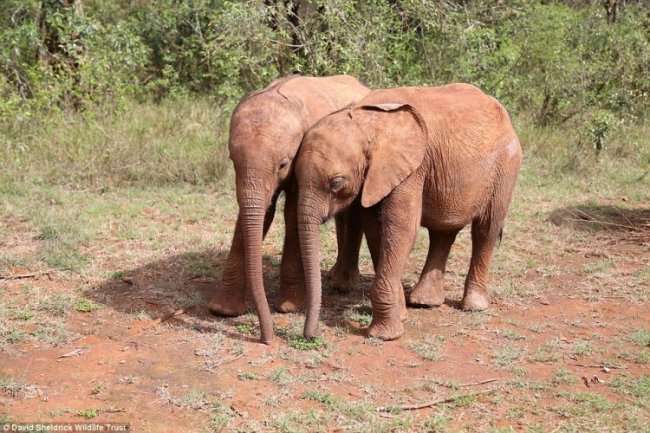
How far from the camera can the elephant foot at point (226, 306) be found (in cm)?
610

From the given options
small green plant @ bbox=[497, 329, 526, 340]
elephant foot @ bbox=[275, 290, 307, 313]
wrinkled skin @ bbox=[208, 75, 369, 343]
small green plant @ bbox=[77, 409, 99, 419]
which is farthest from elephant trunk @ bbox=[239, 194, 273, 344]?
small green plant @ bbox=[497, 329, 526, 340]

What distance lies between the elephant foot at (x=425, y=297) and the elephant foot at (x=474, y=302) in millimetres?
201

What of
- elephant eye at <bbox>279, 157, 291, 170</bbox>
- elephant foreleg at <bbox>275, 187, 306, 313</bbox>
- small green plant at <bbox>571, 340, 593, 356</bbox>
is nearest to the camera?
elephant eye at <bbox>279, 157, 291, 170</bbox>

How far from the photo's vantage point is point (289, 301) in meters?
6.25

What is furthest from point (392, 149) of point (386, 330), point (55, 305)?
point (55, 305)

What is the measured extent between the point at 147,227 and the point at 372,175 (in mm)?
3349

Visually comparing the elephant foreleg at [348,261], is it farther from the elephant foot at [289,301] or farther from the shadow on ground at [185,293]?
the elephant foot at [289,301]

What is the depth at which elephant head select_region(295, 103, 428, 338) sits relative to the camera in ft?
17.5

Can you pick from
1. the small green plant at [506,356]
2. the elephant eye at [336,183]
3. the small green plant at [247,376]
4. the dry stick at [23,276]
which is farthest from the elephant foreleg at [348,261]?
the dry stick at [23,276]

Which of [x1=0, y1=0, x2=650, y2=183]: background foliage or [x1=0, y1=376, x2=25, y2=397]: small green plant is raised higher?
[x1=0, y1=0, x2=650, y2=183]: background foliage

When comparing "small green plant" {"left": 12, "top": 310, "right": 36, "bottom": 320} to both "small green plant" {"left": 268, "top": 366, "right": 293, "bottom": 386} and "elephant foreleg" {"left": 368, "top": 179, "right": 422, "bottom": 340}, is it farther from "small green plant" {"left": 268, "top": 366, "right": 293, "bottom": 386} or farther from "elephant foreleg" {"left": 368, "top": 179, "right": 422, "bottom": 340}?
"elephant foreleg" {"left": 368, "top": 179, "right": 422, "bottom": 340}

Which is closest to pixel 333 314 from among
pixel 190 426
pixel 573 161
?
pixel 190 426

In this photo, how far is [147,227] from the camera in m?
8.16

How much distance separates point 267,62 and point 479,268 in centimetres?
541
